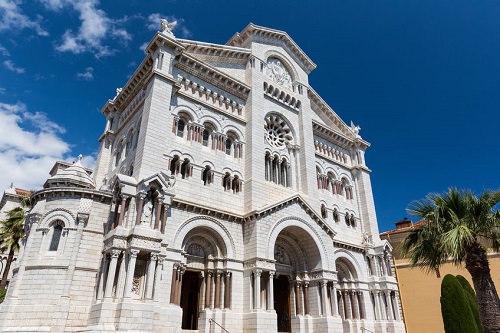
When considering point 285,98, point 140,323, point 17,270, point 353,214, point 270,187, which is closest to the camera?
point 140,323

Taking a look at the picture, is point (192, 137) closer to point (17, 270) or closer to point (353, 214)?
point (17, 270)

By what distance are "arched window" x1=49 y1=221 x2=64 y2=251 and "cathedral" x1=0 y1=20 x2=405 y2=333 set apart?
2.0 inches

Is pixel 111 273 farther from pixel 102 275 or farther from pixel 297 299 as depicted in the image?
pixel 297 299

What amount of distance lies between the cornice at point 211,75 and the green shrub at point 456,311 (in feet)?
59.3

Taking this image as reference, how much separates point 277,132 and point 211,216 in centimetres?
1059

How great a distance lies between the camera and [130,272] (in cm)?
1573

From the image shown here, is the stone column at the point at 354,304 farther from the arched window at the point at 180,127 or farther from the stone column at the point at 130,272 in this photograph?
the stone column at the point at 130,272

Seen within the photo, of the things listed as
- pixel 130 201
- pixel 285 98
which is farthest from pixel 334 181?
pixel 130 201

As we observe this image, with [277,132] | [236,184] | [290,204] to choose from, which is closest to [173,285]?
[236,184]

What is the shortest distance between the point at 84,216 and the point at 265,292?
35.5ft

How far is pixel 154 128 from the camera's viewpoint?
19938mm

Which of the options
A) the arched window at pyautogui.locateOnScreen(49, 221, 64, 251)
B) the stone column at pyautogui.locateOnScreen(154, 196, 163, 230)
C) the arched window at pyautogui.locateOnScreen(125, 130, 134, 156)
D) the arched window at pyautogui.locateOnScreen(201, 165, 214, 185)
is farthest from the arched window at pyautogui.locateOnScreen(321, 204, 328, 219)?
the arched window at pyautogui.locateOnScreen(49, 221, 64, 251)

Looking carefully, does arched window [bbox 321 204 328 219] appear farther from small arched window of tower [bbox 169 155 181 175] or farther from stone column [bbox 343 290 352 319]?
small arched window of tower [bbox 169 155 181 175]

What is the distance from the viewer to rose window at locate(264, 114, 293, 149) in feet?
89.5
